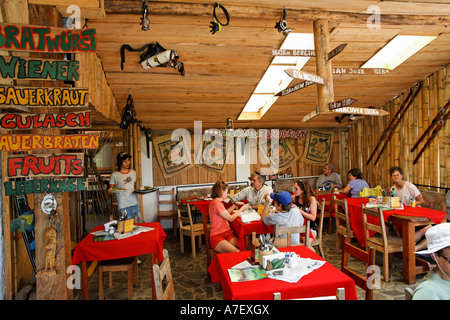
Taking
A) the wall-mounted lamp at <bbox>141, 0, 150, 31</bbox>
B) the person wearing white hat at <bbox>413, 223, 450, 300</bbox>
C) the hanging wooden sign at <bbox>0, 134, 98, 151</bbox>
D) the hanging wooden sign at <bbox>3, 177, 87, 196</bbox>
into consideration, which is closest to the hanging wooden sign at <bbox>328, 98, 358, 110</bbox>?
the person wearing white hat at <bbox>413, 223, 450, 300</bbox>

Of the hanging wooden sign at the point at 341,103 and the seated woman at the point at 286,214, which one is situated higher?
the hanging wooden sign at the point at 341,103

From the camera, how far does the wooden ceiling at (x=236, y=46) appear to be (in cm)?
383

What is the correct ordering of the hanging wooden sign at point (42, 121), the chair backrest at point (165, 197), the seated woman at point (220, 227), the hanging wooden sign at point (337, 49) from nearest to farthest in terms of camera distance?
the hanging wooden sign at point (42, 121)
the hanging wooden sign at point (337, 49)
the seated woman at point (220, 227)
the chair backrest at point (165, 197)

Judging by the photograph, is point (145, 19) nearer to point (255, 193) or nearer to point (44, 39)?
point (44, 39)

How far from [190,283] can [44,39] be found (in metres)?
3.56

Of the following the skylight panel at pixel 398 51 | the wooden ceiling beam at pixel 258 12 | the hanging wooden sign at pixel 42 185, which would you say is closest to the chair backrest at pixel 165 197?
the hanging wooden sign at pixel 42 185

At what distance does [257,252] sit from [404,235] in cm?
265

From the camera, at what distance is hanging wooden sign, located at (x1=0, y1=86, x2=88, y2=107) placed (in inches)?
99.8

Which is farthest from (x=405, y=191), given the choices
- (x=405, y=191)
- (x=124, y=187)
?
(x=124, y=187)

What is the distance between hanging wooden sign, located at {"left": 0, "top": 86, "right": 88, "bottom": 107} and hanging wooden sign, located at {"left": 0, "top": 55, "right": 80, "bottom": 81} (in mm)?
108

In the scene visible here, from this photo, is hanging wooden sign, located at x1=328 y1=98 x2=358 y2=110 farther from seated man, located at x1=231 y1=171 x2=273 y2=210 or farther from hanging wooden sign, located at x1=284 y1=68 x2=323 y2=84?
seated man, located at x1=231 y1=171 x2=273 y2=210

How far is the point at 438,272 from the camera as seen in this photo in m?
1.79

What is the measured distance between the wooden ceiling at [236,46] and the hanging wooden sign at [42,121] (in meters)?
1.55

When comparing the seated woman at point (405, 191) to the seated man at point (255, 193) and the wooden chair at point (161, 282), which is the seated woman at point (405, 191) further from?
the wooden chair at point (161, 282)
